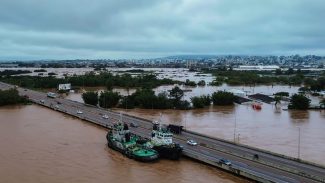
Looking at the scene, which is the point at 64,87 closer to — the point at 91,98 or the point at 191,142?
the point at 91,98

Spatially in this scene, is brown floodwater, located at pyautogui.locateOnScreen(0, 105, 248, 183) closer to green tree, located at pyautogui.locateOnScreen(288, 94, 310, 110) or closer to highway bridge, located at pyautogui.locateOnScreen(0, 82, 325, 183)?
highway bridge, located at pyautogui.locateOnScreen(0, 82, 325, 183)

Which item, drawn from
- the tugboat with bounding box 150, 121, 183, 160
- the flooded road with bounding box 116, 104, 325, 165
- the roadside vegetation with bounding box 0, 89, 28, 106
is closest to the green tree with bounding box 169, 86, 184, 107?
the flooded road with bounding box 116, 104, 325, 165

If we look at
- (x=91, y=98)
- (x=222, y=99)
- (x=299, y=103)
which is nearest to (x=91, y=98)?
(x=91, y=98)

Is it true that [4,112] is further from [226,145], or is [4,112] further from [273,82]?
[273,82]

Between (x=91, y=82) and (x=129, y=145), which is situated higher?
(x=91, y=82)

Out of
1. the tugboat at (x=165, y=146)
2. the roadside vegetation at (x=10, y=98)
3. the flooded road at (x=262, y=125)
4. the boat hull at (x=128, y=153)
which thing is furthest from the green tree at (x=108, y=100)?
the tugboat at (x=165, y=146)

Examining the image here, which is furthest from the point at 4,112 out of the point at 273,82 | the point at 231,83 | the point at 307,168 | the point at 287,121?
the point at 273,82

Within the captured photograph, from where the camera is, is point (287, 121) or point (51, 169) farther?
point (287, 121)
